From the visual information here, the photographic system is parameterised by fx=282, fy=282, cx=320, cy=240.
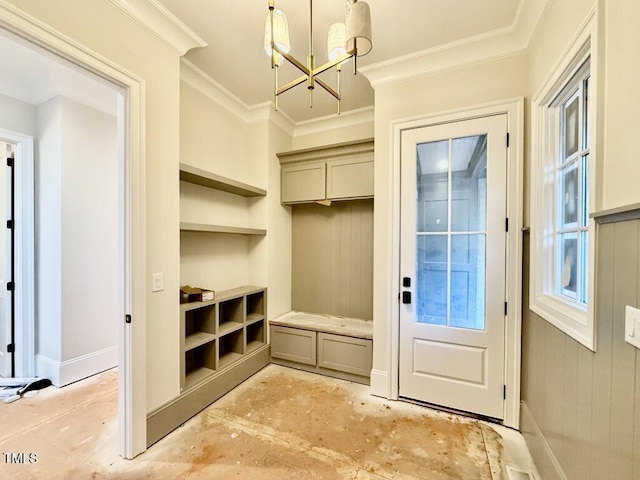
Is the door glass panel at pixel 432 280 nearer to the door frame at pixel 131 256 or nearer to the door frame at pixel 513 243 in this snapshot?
the door frame at pixel 513 243

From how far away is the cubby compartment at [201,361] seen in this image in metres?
2.40

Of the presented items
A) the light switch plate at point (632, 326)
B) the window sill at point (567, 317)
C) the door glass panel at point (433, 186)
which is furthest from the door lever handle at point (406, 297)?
the light switch plate at point (632, 326)

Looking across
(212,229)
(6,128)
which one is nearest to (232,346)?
(212,229)

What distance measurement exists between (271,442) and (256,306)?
4.70 ft

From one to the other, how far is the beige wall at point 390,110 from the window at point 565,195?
0.46 metres

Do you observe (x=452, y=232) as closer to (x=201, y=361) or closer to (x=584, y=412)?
(x=584, y=412)

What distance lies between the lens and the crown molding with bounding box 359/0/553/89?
5.99ft

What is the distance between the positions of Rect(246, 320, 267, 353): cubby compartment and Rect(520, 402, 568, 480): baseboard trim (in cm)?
231

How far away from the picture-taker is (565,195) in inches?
64.6

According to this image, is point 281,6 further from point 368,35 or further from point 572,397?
point 572,397

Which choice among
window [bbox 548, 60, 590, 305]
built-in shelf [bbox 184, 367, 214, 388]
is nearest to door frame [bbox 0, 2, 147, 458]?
built-in shelf [bbox 184, 367, 214, 388]

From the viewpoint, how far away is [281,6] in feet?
5.92

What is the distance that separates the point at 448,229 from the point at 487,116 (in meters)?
0.88

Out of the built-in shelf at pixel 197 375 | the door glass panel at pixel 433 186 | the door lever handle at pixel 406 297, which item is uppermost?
the door glass panel at pixel 433 186
